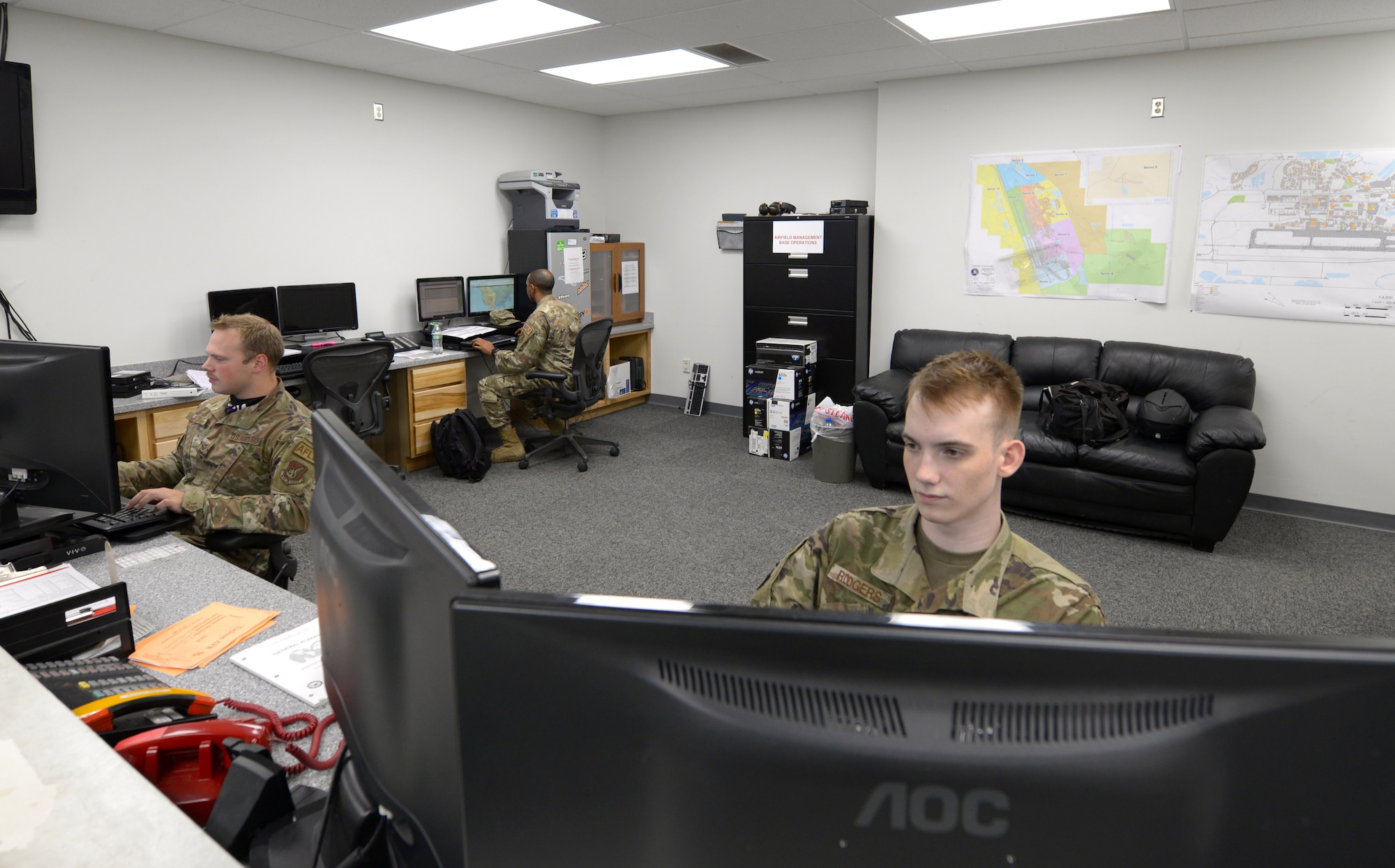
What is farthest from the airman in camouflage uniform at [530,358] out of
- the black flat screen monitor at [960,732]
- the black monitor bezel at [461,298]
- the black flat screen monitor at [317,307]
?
the black flat screen monitor at [960,732]

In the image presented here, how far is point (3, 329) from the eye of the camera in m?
3.76

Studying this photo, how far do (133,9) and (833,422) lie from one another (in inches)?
156

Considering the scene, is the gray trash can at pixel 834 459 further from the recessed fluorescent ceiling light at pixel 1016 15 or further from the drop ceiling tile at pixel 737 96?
the drop ceiling tile at pixel 737 96

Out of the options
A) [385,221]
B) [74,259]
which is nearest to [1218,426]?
[385,221]

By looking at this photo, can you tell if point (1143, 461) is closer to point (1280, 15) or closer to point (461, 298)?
point (1280, 15)

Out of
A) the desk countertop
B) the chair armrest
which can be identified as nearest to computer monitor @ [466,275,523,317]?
the desk countertop

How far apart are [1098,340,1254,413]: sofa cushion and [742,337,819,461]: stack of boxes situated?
1782 mm

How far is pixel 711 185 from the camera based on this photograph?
6551 mm

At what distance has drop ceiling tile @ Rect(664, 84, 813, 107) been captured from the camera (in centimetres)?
570

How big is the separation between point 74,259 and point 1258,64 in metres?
5.87

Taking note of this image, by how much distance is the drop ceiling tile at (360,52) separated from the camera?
431 cm

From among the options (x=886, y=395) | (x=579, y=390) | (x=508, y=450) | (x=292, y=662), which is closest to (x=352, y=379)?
(x=508, y=450)

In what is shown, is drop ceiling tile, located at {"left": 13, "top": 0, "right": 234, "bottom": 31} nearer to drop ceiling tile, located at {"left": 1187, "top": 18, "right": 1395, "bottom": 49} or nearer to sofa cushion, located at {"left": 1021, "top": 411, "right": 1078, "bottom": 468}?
sofa cushion, located at {"left": 1021, "top": 411, "right": 1078, "bottom": 468}

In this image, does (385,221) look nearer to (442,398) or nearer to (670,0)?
(442,398)
